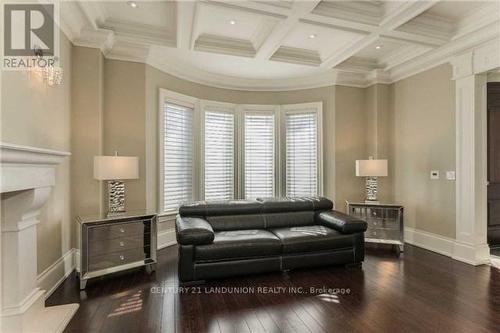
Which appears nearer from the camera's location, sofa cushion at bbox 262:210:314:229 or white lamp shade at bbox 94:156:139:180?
white lamp shade at bbox 94:156:139:180

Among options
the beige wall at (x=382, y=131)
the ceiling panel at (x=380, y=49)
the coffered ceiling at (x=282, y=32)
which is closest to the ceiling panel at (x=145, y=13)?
the coffered ceiling at (x=282, y=32)

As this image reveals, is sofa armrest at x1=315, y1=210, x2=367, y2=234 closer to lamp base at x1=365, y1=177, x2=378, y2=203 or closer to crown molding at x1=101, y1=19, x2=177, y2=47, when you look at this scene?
lamp base at x1=365, y1=177, x2=378, y2=203

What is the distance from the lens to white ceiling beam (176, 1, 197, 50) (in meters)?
2.97

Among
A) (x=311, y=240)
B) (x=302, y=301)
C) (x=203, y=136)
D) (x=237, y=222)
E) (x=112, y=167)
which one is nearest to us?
(x=302, y=301)

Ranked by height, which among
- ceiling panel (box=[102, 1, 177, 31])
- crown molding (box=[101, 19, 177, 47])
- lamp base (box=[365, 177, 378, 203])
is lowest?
lamp base (box=[365, 177, 378, 203])

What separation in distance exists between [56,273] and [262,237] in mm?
2376

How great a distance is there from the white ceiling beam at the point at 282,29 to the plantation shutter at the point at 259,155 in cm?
156

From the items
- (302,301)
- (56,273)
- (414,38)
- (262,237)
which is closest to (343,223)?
(262,237)

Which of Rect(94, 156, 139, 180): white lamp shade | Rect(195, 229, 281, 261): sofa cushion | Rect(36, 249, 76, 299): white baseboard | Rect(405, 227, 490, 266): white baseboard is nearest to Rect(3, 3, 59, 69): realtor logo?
Rect(94, 156, 139, 180): white lamp shade

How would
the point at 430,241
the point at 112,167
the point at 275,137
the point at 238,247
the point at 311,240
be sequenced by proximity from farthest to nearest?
the point at 275,137 < the point at 430,241 < the point at 311,240 < the point at 112,167 < the point at 238,247

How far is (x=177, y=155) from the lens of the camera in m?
4.78

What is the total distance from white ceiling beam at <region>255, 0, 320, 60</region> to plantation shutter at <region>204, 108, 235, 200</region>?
156 centimetres

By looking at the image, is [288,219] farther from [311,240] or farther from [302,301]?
[302,301]

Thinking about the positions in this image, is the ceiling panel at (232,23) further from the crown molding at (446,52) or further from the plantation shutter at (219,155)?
the crown molding at (446,52)
